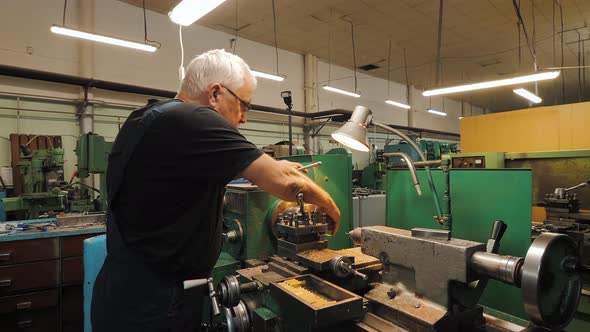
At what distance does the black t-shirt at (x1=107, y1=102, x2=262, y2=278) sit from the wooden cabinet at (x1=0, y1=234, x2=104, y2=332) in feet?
6.44

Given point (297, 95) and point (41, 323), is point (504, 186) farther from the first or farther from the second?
point (297, 95)

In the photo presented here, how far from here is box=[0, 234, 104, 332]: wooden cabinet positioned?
219cm

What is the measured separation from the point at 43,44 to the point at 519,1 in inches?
225

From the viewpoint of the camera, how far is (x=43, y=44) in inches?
147

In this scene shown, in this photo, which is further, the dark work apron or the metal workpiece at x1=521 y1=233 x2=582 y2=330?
the dark work apron

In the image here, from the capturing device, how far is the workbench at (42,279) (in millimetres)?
2188

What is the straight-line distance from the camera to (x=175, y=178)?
2.63 ft

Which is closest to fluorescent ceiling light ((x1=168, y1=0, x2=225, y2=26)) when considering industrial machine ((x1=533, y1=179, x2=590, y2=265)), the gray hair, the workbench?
the gray hair

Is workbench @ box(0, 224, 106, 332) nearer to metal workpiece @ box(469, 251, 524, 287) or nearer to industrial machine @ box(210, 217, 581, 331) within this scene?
industrial machine @ box(210, 217, 581, 331)

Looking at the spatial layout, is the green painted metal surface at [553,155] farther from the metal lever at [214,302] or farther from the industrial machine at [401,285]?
the metal lever at [214,302]

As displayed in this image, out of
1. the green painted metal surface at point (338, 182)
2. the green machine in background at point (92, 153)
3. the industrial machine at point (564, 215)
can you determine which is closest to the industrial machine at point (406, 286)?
the green painted metal surface at point (338, 182)

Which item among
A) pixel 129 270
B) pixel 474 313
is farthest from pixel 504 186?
pixel 129 270

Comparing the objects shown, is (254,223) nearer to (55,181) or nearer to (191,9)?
(191,9)

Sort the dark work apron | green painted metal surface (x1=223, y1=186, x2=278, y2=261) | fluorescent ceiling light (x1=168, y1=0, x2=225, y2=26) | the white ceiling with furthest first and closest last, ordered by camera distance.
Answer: the white ceiling → fluorescent ceiling light (x1=168, y1=0, x2=225, y2=26) → green painted metal surface (x1=223, y1=186, x2=278, y2=261) → the dark work apron
